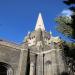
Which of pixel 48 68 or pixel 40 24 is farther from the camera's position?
pixel 40 24

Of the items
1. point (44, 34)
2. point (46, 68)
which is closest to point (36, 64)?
point (46, 68)

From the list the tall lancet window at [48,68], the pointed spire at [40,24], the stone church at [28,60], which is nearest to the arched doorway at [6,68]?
the stone church at [28,60]

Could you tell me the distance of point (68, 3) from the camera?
9367mm

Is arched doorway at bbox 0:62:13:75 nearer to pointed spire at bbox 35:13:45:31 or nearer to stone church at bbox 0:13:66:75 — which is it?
stone church at bbox 0:13:66:75

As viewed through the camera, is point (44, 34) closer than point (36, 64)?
No

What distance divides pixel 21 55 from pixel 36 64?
118 inches

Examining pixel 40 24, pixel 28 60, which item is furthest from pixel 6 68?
pixel 40 24

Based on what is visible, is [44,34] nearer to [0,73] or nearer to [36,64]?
[36,64]

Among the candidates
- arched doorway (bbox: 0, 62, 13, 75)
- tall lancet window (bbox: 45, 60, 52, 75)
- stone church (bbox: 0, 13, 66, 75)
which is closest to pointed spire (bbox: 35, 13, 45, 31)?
stone church (bbox: 0, 13, 66, 75)

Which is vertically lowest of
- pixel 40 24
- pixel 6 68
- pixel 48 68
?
pixel 6 68

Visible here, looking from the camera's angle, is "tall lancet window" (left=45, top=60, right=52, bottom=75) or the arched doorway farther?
"tall lancet window" (left=45, top=60, right=52, bottom=75)

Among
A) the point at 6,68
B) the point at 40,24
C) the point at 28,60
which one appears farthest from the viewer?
the point at 40,24

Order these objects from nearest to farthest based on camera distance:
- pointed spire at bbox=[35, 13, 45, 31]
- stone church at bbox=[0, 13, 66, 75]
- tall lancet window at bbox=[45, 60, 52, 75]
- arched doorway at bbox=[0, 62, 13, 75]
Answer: arched doorway at bbox=[0, 62, 13, 75] < stone church at bbox=[0, 13, 66, 75] < tall lancet window at bbox=[45, 60, 52, 75] < pointed spire at bbox=[35, 13, 45, 31]

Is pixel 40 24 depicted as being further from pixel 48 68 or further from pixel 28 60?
pixel 48 68
